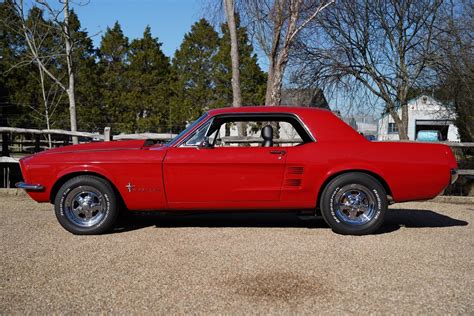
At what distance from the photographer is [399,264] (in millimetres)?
4102

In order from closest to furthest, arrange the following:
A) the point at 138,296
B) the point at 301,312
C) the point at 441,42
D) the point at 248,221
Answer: the point at 301,312 < the point at 138,296 < the point at 248,221 < the point at 441,42

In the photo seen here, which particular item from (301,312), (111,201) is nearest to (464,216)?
(301,312)

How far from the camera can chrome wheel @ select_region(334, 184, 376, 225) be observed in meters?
5.12

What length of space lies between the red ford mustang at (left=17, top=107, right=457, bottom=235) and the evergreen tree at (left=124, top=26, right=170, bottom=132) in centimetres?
2006

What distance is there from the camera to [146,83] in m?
25.8

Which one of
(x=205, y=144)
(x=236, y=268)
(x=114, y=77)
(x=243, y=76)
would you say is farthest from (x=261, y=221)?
(x=114, y=77)

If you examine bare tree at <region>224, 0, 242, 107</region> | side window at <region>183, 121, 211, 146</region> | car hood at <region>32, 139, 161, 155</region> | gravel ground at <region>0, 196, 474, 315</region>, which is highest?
bare tree at <region>224, 0, 242, 107</region>

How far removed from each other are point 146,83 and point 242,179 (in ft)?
71.7

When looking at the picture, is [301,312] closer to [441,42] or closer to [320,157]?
[320,157]

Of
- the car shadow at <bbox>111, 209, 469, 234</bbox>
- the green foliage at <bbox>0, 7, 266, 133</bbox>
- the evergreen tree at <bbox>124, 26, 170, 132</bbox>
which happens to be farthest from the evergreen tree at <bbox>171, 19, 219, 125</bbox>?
the car shadow at <bbox>111, 209, 469, 234</bbox>

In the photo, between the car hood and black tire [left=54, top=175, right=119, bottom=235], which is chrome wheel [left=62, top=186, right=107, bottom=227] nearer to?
black tire [left=54, top=175, right=119, bottom=235]

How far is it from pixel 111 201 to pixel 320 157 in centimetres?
247

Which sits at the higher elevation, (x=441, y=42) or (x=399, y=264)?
(x=441, y=42)

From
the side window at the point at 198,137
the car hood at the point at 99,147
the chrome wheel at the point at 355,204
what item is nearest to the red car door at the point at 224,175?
the side window at the point at 198,137
